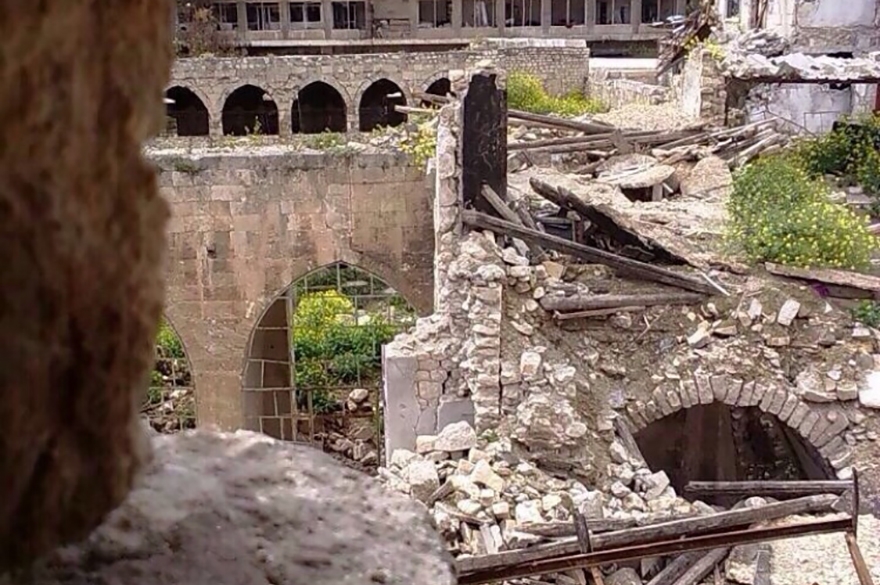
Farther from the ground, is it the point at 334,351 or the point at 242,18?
the point at 242,18

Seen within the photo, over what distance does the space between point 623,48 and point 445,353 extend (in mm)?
28084

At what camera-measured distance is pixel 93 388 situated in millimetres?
1176

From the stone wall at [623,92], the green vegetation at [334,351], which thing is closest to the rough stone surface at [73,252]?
the green vegetation at [334,351]

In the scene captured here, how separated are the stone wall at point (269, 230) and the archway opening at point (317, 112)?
1479 centimetres

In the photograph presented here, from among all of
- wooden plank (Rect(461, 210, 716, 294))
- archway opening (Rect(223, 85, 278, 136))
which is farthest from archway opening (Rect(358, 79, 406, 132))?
wooden plank (Rect(461, 210, 716, 294))

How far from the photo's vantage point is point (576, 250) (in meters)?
10.1

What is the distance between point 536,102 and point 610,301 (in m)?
10.7

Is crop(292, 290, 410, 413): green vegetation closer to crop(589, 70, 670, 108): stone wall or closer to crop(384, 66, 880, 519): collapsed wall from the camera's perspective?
crop(589, 70, 670, 108): stone wall

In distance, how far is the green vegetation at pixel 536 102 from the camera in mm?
19156

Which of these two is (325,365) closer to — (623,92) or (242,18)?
(623,92)

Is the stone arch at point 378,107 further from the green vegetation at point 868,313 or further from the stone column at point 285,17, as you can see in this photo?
the green vegetation at point 868,313

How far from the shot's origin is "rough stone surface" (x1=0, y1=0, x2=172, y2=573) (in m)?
0.99

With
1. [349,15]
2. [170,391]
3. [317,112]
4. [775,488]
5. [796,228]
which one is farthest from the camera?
[349,15]

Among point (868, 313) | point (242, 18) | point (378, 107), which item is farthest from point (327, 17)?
point (868, 313)
